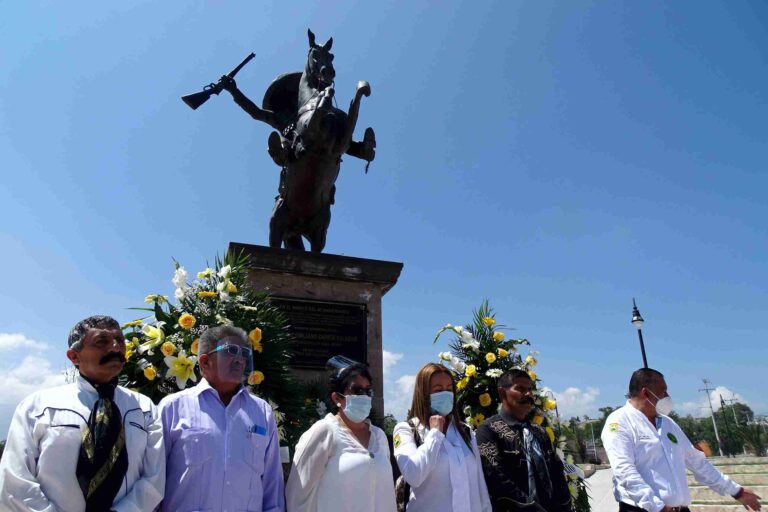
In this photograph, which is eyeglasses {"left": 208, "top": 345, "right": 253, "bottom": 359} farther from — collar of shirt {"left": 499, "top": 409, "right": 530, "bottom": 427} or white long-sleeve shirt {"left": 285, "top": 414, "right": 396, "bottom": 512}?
collar of shirt {"left": 499, "top": 409, "right": 530, "bottom": 427}

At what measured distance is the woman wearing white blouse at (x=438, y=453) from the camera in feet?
11.6

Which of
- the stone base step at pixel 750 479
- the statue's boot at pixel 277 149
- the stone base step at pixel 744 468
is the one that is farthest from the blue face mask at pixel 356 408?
the stone base step at pixel 744 468

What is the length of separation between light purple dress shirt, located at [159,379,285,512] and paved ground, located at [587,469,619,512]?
6656 millimetres

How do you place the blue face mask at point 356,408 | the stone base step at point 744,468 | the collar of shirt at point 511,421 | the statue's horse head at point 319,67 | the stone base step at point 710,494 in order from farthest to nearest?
the stone base step at point 744,468
the stone base step at point 710,494
the statue's horse head at point 319,67
the collar of shirt at point 511,421
the blue face mask at point 356,408

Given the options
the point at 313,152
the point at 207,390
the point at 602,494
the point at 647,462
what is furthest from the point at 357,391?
the point at 602,494

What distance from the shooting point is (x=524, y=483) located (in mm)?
3951

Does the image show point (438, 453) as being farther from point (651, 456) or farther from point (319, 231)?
point (319, 231)

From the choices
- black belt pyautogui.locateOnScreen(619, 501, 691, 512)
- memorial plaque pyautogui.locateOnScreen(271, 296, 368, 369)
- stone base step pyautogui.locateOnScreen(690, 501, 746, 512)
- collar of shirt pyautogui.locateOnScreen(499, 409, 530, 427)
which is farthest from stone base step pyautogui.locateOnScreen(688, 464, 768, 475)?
collar of shirt pyautogui.locateOnScreen(499, 409, 530, 427)

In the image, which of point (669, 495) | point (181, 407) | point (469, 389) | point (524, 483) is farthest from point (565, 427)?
point (181, 407)

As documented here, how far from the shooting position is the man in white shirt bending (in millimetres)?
4297

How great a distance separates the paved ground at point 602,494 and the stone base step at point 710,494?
1.64 m

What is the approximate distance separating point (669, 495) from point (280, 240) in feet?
17.3

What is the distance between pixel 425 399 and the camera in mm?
3918

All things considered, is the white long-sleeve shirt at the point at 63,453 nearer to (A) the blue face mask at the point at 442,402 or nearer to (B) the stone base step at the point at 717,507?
(A) the blue face mask at the point at 442,402
